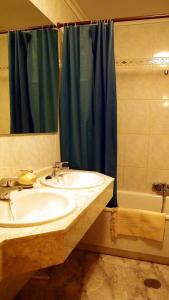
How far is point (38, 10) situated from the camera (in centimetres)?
171

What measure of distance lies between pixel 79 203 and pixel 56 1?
1.75 meters

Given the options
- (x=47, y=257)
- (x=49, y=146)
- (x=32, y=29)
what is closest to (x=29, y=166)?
(x=49, y=146)

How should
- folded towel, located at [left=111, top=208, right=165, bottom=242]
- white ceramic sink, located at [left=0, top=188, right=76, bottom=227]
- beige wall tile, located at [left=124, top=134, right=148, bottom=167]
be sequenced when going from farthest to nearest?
beige wall tile, located at [left=124, top=134, right=148, bottom=167], folded towel, located at [left=111, top=208, right=165, bottom=242], white ceramic sink, located at [left=0, top=188, right=76, bottom=227]

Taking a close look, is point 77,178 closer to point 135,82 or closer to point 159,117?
point 159,117

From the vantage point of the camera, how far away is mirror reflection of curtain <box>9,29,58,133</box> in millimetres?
1577

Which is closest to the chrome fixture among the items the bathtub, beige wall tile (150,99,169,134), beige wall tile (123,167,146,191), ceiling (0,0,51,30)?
beige wall tile (123,167,146,191)

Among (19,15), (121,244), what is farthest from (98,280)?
(19,15)

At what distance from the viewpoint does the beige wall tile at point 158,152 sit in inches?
104

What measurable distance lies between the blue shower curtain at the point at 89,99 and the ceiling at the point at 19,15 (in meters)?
0.33

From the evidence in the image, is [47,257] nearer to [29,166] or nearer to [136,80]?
[29,166]

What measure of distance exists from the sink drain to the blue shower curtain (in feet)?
2.08

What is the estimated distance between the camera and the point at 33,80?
179 cm

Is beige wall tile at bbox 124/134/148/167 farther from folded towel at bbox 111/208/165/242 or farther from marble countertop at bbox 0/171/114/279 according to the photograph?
marble countertop at bbox 0/171/114/279

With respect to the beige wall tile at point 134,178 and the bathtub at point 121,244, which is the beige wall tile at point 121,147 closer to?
the beige wall tile at point 134,178
